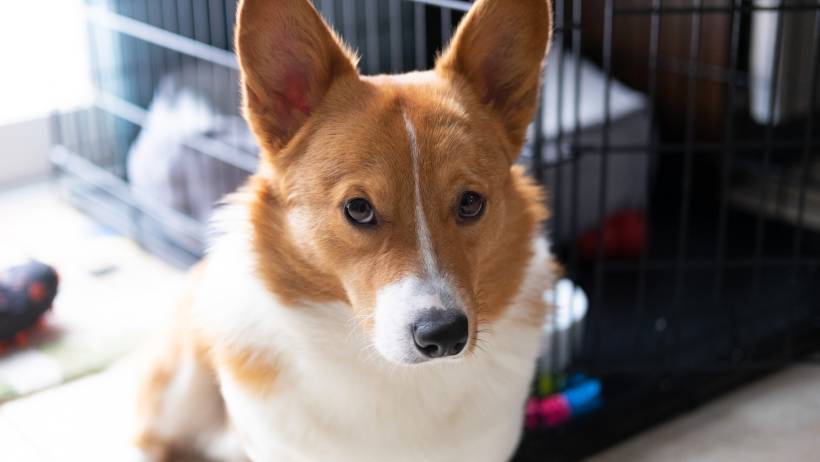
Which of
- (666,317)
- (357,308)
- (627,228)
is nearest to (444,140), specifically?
(357,308)

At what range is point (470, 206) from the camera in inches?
56.5

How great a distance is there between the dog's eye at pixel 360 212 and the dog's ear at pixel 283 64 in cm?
17

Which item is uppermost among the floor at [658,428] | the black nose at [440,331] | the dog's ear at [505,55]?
the dog's ear at [505,55]

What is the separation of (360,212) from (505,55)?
0.35 meters

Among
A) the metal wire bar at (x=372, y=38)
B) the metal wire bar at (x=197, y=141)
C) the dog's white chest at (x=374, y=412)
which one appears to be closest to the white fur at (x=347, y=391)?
the dog's white chest at (x=374, y=412)

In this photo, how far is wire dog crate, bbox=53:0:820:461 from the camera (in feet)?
7.04

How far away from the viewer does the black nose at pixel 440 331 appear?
129 centimetres

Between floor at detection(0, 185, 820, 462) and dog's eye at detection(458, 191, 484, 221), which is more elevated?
dog's eye at detection(458, 191, 484, 221)

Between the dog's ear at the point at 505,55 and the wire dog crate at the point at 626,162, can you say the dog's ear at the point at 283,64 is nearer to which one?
the dog's ear at the point at 505,55

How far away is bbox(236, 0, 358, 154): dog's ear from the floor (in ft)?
2.48

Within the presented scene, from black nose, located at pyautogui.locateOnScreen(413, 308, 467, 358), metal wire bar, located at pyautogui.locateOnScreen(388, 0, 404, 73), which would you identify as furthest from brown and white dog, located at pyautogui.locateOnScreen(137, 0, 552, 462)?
metal wire bar, located at pyautogui.locateOnScreen(388, 0, 404, 73)

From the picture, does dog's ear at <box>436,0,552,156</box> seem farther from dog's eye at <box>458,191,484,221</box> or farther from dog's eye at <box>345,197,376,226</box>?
dog's eye at <box>345,197,376,226</box>

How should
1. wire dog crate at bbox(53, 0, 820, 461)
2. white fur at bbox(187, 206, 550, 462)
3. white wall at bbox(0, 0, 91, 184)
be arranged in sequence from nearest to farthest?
white fur at bbox(187, 206, 550, 462)
wire dog crate at bbox(53, 0, 820, 461)
white wall at bbox(0, 0, 91, 184)

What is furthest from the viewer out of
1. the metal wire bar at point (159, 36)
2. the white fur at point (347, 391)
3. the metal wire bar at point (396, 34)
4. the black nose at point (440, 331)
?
the metal wire bar at point (396, 34)
